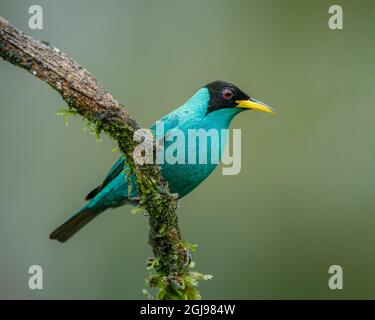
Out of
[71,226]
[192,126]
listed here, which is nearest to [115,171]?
[192,126]

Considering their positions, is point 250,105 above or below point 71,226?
above

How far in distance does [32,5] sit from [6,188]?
238 cm

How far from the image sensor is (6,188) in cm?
811

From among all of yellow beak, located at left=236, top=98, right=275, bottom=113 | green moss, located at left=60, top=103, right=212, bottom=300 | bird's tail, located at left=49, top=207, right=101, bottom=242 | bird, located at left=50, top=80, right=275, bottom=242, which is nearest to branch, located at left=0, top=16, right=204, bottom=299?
green moss, located at left=60, top=103, right=212, bottom=300

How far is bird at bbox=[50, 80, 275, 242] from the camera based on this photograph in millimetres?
5332

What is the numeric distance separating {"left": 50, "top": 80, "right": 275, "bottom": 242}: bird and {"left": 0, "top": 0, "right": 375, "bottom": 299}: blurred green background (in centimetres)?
236

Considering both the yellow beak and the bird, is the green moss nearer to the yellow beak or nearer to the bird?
the bird

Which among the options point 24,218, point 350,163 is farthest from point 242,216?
point 24,218

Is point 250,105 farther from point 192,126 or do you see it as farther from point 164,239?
point 164,239

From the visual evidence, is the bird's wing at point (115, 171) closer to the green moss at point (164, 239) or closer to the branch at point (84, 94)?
the green moss at point (164, 239)

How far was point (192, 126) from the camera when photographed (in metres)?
5.42

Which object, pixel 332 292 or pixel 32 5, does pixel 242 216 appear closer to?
pixel 332 292

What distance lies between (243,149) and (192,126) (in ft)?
11.8

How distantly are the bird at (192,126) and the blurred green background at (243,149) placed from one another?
2.36 metres
